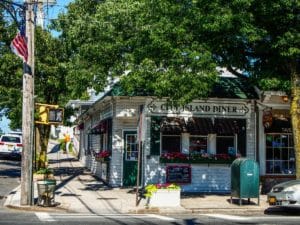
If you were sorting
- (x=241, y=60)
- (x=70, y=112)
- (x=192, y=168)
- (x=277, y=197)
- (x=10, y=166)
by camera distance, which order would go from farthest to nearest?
(x=10, y=166) → (x=70, y=112) → (x=192, y=168) → (x=241, y=60) → (x=277, y=197)

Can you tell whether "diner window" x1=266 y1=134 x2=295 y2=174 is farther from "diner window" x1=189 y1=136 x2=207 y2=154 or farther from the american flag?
the american flag

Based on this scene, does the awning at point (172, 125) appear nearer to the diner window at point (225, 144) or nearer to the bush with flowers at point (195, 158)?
the bush with flowers at point (195, 158)

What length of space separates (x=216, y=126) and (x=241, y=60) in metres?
4.42

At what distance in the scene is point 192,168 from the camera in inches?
907

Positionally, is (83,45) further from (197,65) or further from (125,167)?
(125,167)

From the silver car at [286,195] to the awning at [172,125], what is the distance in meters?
6.87

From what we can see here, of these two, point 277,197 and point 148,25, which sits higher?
point 148,25

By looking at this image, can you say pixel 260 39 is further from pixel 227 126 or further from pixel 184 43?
pixel 227 126

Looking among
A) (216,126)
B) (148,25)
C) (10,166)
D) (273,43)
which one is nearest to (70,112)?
(10,166)

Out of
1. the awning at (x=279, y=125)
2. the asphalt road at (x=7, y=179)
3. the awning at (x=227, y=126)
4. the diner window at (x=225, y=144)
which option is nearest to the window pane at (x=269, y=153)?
the awning at (x=279, y=125)

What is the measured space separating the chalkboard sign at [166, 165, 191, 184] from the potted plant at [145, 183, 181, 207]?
4970 millimetres

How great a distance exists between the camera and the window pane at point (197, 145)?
23.5 m

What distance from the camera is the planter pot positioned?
17.5 meters

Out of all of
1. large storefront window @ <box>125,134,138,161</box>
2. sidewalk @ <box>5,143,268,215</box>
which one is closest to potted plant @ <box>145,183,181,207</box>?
sidewalk @ <box>5,143,268,215</box>
